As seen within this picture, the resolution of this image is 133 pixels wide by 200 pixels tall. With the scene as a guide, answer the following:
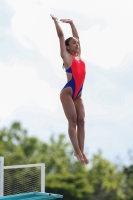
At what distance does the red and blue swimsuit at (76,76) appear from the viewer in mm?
6156

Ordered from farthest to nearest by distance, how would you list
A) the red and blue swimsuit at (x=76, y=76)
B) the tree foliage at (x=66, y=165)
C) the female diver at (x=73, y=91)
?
the tree foliage at (x=66, y=165)
the red and blue swimsuit at (x=76, y=76)
the female diver at (x=73, y=91)

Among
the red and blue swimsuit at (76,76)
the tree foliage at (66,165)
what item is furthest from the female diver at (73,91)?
the tree foliage at (66,165)

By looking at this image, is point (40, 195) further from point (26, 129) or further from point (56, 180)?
point (26, 129)

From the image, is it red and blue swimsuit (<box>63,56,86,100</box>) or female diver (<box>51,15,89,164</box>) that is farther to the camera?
red and blue swimsuit (<box>63,56,86,100</box>)

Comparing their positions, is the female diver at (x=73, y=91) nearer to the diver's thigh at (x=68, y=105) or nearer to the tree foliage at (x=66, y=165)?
the diver's thigh at (x=68, y=105)

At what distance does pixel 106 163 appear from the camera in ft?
97.8

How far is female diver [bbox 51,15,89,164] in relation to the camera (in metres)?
6.03

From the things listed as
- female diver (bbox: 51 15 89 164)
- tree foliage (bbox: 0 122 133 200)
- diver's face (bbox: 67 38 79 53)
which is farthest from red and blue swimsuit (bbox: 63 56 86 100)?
tree foliage (bbox: 0 122 133 200)

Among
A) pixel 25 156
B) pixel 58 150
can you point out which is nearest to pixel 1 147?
pixel 25 156

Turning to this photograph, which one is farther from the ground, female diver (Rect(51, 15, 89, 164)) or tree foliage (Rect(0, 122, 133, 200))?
tree foliage (Rect(0, 122, 133, 200))

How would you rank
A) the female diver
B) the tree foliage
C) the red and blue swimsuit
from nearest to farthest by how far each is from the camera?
the female diver
the red and blue swimsuit
the tree foliage

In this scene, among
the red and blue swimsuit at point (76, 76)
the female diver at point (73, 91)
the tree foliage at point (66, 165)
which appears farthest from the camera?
the tree foliage at point (66, 165)

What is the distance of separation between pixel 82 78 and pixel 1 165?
354 cm

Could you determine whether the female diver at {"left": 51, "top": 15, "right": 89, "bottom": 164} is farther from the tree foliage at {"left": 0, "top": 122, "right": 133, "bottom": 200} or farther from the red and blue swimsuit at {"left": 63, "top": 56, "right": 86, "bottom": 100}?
the tree foliage at {"left": 0, "top": 122, "right": 133, "bottom": 200}
